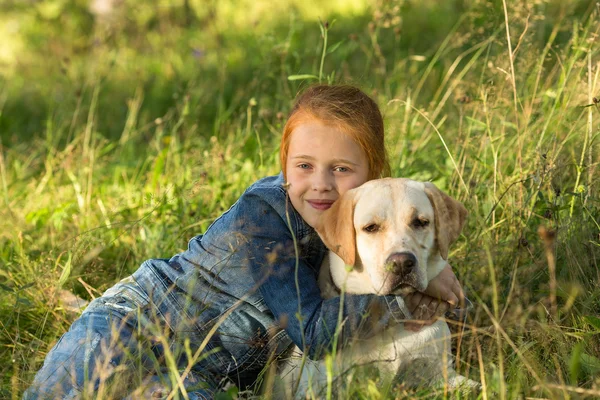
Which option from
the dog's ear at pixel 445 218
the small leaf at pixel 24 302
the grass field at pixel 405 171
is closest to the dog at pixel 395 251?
the dog's ear at pixel 445 218

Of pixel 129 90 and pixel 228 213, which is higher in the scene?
pixel 228 213

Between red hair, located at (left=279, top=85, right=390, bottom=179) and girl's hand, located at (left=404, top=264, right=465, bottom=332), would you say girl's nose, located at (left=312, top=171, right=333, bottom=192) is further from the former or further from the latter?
girl's hand, located at (left=404, top=264, right=465, bottom=332)

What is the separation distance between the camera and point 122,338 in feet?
9.51

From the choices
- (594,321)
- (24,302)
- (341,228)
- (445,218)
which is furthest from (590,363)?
(24,302)

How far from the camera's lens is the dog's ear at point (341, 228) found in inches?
107

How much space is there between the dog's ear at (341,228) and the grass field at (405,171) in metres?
0.47

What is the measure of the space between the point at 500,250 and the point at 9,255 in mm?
2364

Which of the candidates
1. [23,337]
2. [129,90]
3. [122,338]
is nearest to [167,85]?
[129,90]

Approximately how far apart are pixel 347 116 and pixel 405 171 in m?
1.24

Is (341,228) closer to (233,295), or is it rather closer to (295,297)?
(295,297)

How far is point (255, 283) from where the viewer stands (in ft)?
9.50

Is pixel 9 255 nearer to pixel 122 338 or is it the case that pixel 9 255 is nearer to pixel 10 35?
pixel 122 338

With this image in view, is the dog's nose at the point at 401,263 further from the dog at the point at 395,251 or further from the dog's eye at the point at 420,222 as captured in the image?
the dog's eye at the point at 420,222

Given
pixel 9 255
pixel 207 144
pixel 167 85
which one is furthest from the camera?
pixel 167 85
